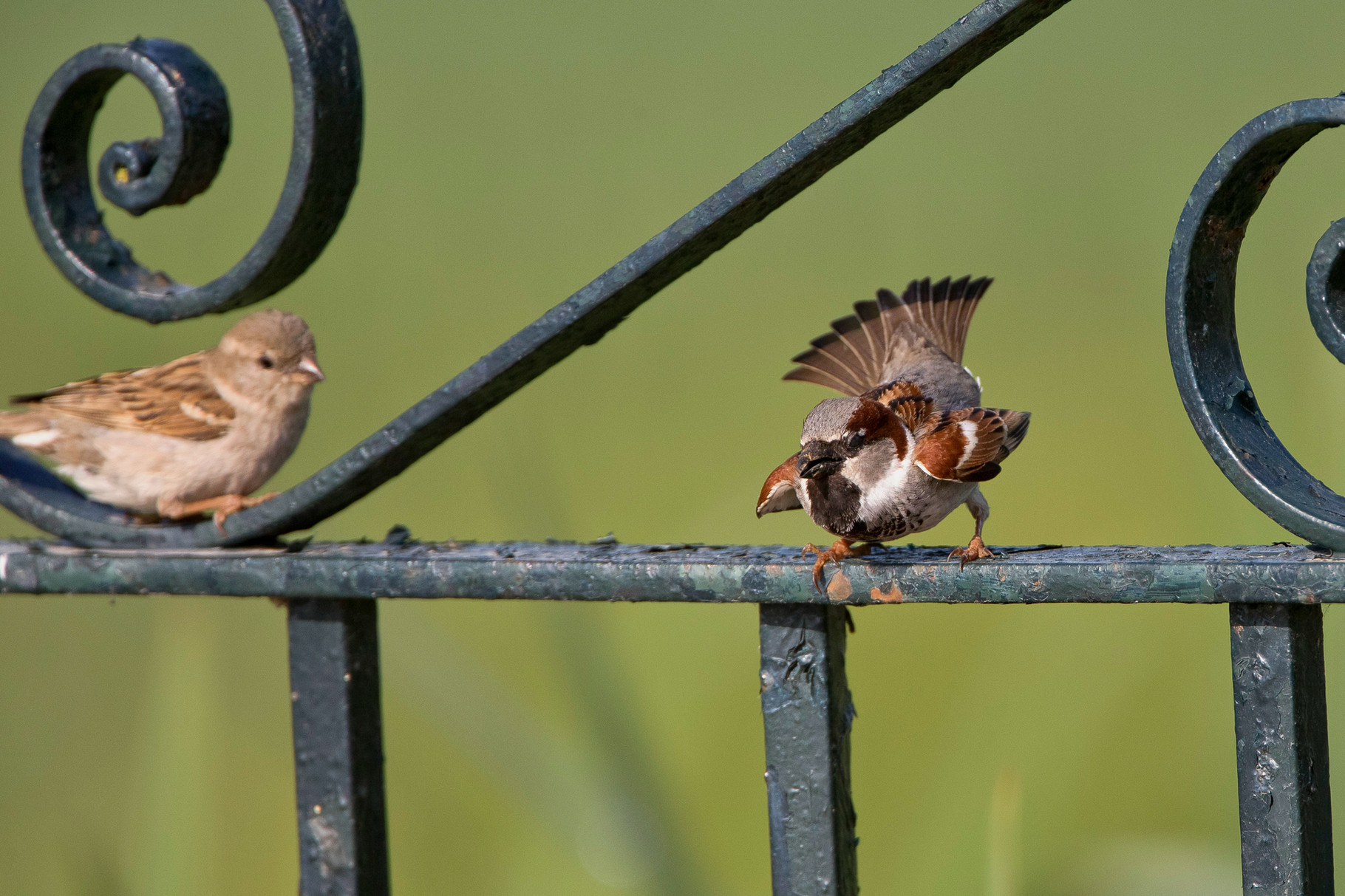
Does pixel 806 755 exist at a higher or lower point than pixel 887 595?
lower

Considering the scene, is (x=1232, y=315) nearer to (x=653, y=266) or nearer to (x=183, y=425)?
(x=653, y=266)

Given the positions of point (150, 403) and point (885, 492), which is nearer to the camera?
point (885, 492)

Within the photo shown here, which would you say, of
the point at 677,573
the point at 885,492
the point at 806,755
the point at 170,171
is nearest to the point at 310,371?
the point at 170,171

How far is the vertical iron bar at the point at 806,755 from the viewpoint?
106 centimetres

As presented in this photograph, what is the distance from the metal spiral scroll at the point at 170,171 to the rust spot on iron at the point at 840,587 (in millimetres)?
607

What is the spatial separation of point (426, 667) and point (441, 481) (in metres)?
1.50

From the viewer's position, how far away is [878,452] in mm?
1502

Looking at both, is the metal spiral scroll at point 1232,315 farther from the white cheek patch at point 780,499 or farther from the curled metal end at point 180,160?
the curled metal end at point 180,160

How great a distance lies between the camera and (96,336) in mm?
3318

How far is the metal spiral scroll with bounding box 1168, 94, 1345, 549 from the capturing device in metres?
0.92

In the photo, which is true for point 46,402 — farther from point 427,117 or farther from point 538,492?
point 427,117

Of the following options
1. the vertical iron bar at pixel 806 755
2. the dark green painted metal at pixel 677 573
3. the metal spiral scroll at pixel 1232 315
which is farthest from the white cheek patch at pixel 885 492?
the metal spiral scroll at pixel 1232 315

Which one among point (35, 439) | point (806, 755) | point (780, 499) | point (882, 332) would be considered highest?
point (882, 332)

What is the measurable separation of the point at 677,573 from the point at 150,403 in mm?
1171
